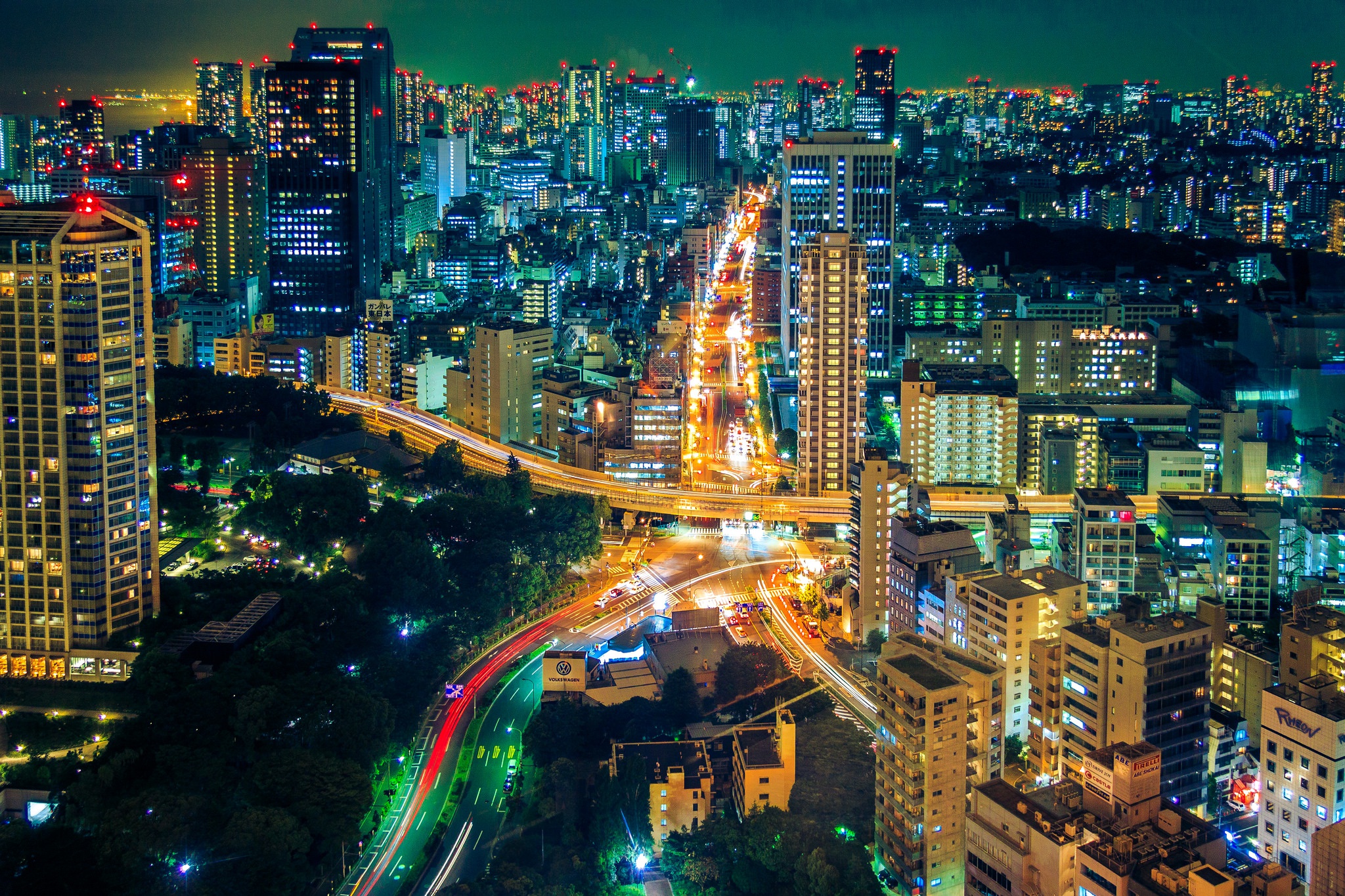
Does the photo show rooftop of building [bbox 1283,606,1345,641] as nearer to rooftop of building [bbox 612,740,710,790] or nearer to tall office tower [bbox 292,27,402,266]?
rooftop of building [bbox 612,740,710,790]

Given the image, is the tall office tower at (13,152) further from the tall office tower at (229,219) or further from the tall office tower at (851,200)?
the tall office tower at (851,200)

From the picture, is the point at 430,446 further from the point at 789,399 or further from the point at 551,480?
the point at 789,399

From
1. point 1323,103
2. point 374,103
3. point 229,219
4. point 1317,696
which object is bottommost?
point 1317,696

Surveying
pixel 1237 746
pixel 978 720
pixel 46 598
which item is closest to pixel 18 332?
pixel 46 598

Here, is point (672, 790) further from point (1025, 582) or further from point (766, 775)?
point (1025, 582)

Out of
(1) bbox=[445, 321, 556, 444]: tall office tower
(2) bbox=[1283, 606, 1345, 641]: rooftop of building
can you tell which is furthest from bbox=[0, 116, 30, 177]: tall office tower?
(2) bbox=[1283, 606, 1345, 641]: rooftop of building

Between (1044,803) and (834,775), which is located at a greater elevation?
(1044,803)

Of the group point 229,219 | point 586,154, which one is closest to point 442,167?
point 586,154
